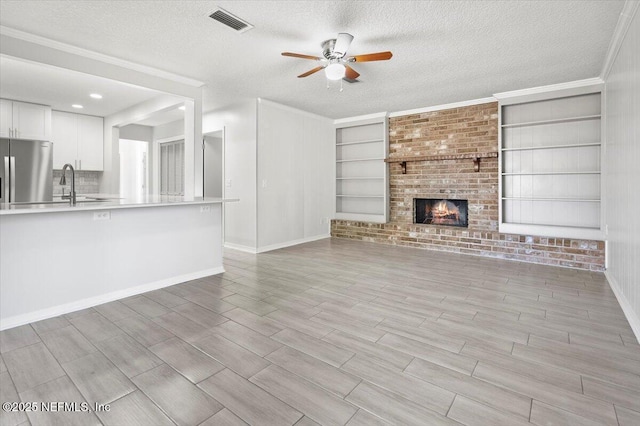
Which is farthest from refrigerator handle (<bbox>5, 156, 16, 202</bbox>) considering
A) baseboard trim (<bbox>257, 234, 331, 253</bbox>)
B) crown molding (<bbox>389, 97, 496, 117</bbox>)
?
crown molding (<bbox>389, 97, 496, 117</bbox>)

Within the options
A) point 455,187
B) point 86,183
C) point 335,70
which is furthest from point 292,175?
point 86,183

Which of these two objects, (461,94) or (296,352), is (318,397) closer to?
(296,352)

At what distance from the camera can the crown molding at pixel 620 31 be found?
2.48 m

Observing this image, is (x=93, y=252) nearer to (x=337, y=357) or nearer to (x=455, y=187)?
(x=337, y=357)

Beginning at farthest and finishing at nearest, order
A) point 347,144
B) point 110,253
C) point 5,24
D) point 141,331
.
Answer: point 347,144
point 110,253
point 5,24
point 141,331

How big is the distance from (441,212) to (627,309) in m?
3.29

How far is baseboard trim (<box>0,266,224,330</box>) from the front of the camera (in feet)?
8.41

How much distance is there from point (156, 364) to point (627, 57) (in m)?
4.34

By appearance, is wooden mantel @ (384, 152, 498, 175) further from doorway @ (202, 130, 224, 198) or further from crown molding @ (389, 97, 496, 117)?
doorway @ (202, 130, 224, 198)

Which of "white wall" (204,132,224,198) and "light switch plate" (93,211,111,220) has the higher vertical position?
"white wall" (204,132,224,198)

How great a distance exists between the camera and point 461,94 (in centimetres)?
494

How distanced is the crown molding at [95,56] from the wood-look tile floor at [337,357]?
2419 millimetres

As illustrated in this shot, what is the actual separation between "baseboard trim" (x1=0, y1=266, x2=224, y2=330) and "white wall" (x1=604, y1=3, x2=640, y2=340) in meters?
4.06

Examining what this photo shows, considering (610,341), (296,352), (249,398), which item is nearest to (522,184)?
(610,341)
